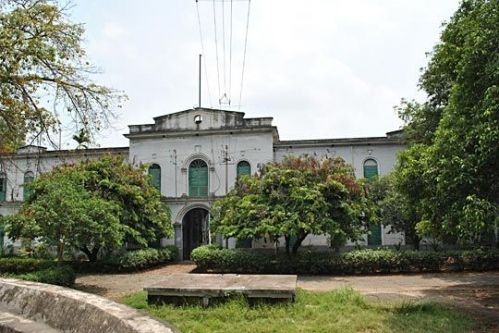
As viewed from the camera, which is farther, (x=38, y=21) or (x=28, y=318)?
(x=38, y=21)

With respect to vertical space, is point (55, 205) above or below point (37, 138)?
below

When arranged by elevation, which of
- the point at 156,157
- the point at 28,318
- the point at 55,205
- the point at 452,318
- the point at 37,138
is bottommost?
the point at 452,318

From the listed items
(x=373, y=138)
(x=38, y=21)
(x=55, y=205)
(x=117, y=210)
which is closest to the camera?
(x=38, y=21)

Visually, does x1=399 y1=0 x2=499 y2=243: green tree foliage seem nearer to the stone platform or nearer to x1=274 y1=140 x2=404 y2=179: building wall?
the stone platform

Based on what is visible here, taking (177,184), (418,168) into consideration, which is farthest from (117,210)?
(418,168)

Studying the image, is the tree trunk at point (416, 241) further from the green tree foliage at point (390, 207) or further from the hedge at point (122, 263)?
the hedge at point (122, 263)

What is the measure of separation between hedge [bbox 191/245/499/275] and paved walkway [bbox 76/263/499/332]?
0.71 metres

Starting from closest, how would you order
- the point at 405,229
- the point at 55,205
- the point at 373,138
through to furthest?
the point at 55,205 < the point at 405,229 < the point at 373,138

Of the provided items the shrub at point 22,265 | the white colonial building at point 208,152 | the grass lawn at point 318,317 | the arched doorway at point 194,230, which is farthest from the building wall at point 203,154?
the grass lawn at point 318,317

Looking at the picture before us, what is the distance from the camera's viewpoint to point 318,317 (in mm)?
8492

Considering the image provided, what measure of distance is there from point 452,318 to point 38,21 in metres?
10.3

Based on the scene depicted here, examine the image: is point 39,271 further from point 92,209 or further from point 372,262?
point 372,262

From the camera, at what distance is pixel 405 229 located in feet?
68.9

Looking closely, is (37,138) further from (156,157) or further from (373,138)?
(373,138)
